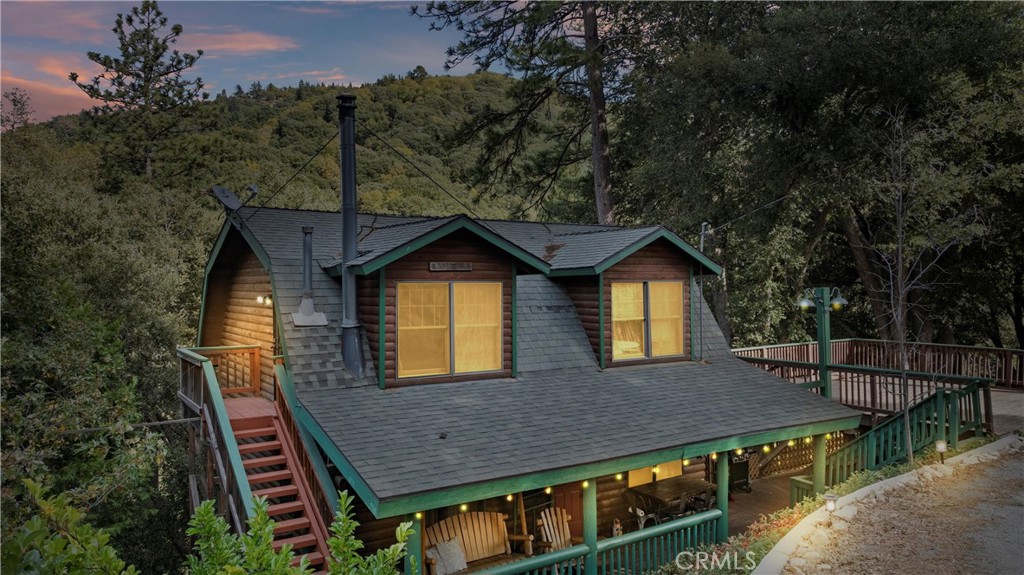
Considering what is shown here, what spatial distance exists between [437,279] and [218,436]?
3701mm

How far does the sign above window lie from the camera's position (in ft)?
31.0

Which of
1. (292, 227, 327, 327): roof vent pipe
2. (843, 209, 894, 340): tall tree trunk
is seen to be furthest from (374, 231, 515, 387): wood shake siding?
(843, 209, 894, 340): tall tree trunk

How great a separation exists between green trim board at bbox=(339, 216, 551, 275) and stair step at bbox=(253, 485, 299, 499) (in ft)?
9.89

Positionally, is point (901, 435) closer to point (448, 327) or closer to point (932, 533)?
point (932, 533)

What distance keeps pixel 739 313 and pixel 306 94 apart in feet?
92.6

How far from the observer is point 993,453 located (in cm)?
1118

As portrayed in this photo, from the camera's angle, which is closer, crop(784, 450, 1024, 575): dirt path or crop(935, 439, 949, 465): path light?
crop(784, 450, 1024, 575): dirt path

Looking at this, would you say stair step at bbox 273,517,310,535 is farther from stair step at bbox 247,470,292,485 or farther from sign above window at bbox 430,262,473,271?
sign above window at bbox 430,262,473,271

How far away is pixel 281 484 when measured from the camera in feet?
28.5

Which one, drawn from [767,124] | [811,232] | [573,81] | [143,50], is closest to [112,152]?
[143,50]

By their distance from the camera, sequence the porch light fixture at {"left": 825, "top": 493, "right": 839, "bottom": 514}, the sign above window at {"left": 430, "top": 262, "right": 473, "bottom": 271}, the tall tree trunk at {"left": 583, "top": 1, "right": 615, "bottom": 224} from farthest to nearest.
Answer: the tall tree trunk at {"left": 583, "top": 1, "right": 615, "bottom": 224} → the sign above window at {"left": 430, "top": 262, "right": 473, "bottom": 271} → the porch light fixture at {"left": 825, "top": 493, "right": 839, "bottom": 514}

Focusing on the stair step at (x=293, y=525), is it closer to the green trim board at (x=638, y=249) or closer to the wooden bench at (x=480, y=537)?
the wooden bench at (x=480, y=537)

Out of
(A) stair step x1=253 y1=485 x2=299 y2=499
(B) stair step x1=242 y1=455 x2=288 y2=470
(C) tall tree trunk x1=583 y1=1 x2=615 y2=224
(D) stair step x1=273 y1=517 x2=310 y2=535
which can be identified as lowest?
(D) stair step x1=273 y1=517 x2=310 y2=535

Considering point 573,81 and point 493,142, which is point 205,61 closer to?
point 493,142
